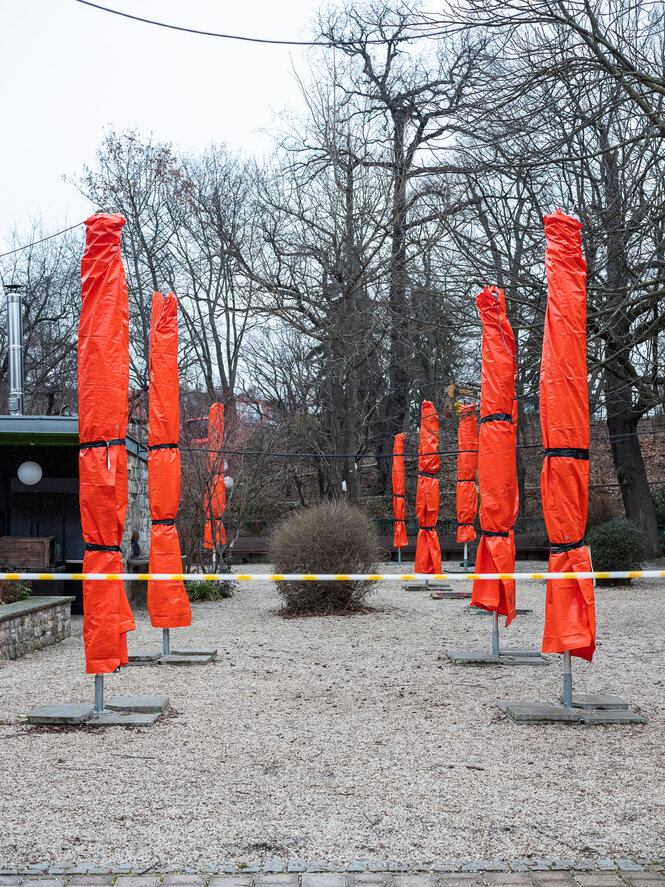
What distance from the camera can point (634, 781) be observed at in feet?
14.8

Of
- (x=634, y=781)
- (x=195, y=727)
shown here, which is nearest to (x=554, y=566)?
(x=634, y=781)

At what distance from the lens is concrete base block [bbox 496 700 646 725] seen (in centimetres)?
582

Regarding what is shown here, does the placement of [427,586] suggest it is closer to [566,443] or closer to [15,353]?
[15,353]

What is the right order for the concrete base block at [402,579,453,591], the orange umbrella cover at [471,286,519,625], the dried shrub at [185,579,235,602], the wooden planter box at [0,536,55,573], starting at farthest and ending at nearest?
1. the concrete base block at [402,579,453,591]
2. the dried shrub at [185,579,235,602]
3. the wooden planter box at [0,536,55,573]
4. the orange umbrella cover at [471,286,519,625]

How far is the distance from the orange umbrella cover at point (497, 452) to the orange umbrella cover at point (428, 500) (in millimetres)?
5131

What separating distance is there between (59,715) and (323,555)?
257 inches

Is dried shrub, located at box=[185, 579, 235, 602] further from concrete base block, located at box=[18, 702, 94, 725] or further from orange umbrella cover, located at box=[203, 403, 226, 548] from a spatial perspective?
concrete base block, located at box=[18, 702, 94, 725]

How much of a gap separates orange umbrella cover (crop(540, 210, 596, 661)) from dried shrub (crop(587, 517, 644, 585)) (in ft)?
32.9

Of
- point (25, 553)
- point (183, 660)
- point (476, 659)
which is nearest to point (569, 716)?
point (476, 659)

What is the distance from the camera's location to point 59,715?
5.88 meters

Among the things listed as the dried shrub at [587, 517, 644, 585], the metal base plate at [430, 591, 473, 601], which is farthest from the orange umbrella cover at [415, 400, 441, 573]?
the dried shrub at [587, 517, 644, 585]

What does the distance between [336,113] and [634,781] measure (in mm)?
17594

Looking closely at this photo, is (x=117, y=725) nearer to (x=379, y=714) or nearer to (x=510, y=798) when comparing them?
(x=379, y=714)

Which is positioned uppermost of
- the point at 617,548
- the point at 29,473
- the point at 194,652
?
the point at 29,473
